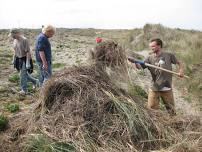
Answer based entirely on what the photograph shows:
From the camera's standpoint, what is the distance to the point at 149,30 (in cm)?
3241

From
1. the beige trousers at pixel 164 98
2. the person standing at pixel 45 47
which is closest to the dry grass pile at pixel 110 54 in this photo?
the beige trousers at pixel 164 98

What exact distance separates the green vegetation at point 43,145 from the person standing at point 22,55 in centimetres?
407

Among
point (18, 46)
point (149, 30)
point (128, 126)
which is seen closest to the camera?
point (128, 126)

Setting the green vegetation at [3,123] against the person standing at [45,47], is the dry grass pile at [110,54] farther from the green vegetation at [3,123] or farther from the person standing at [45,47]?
the green vegetation at [3,123]

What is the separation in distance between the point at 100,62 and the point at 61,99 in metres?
1.36

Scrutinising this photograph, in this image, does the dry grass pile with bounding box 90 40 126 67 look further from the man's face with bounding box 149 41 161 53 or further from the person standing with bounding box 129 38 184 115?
the man's face with bounding box 149 41 161 53

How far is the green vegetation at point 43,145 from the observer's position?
20.4 feet

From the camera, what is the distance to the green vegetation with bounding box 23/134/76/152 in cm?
621

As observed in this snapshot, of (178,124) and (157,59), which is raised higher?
(157,59)

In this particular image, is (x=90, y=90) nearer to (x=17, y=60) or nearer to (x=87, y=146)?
(x=87, y=146)

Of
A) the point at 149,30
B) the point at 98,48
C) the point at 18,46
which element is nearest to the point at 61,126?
the point at 98,48

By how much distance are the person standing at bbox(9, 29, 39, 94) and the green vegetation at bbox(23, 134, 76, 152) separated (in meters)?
4.07

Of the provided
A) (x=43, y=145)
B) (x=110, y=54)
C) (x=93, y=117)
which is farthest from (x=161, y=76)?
(x=43, y=145)

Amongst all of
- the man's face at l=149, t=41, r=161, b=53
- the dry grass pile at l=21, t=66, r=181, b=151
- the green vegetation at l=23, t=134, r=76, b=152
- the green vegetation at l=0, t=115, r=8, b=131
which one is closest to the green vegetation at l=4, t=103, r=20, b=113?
the green vegetation at l=0, t=115, r=8, b=131
